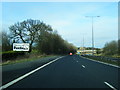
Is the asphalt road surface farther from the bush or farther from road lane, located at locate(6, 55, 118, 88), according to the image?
the bush

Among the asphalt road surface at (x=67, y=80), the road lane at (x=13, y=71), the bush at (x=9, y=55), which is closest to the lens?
the asphalt road surface at (x=67, y=80)

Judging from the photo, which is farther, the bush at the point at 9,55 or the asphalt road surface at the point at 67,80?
the bush at the point at 9,55

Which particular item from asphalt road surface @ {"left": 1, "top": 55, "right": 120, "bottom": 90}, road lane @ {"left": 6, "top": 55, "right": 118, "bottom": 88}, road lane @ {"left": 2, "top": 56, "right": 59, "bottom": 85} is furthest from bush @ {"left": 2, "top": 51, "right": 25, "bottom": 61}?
road lane @ {"left": 6, "top": 55, "right": 118, "bottom": 88}

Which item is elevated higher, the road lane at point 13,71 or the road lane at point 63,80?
the road lane at point 63,80

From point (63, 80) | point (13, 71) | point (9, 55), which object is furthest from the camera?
point (9, 55)

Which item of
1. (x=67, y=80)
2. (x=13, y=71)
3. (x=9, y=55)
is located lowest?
(x=9, y=55)

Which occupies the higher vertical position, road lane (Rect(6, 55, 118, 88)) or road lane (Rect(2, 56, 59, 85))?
road lane (Rect(6, 55, 118, 88))

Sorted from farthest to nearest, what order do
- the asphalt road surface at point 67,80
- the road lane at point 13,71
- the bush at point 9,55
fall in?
the bush at point 9,55, the road lane at point 13,71, the asphalt road surface at point 67,80

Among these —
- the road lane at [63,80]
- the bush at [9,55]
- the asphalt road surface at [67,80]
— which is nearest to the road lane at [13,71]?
the asphalt road surface at [67,80]

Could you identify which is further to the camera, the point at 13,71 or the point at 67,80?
the point at 13,71

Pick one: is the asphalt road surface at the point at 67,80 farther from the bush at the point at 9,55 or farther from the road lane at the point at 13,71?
the bush at the point at 9,55

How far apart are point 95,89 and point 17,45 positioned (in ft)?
94.4

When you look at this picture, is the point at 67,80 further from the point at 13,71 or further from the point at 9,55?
the point at 9,55

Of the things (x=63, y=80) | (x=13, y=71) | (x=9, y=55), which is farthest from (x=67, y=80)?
(x=9, y=55)
